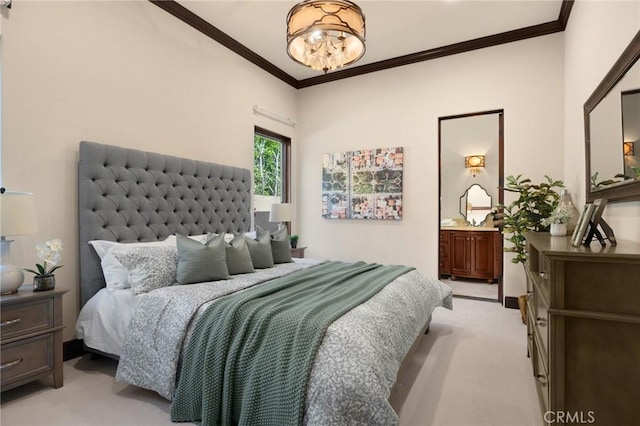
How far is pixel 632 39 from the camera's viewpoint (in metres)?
1.74

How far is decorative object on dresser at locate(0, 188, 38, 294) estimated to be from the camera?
1.97 meters

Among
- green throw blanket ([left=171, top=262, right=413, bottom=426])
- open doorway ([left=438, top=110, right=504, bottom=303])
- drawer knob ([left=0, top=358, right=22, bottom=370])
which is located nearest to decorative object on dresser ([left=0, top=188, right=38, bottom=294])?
drawer knob ([left=0, top=358, right=22, bottom=370])

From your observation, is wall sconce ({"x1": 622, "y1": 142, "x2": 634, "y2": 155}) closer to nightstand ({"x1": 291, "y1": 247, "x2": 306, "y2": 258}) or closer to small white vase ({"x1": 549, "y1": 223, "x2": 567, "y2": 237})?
small white vase ({"x1": 549, "y1": 223, "x2": 567, "y2": 237})

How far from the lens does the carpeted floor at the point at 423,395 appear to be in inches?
73.5

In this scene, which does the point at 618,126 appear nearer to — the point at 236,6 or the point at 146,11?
the point at 236,6

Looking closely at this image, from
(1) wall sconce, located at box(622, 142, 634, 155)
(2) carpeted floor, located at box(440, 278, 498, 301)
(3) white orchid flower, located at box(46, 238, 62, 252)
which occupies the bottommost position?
(2) carpeted floor, located at box(440, 278, 498, 301)

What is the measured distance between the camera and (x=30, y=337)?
2.04m

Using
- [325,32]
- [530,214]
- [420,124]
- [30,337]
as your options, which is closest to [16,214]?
[30,337]

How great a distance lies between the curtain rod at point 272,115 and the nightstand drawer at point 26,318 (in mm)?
3202

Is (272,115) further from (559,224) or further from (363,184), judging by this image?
(559,224)

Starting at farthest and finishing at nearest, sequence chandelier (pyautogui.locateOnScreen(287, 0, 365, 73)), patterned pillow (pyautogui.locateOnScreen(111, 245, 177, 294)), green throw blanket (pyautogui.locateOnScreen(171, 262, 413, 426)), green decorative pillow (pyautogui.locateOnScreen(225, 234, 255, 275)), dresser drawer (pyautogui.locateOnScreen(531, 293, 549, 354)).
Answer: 1. green decorative pillow (pyautogui.locateOnScreen(225, 234, 255, 275))
2. patterned pillow (pyautogui.locateOnScreen(111, 245, 177, 294))
3. chandelier (pyautogui.locateOnScreen(287, 0, 365, 73))
4. dresser drawer (pyautogui.locateOnScreen(531, 293, 549, 354))
5. green throw blanket (pyautogui.locateOnScreen(171, 262, 413, 426))

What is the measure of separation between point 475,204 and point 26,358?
6209 mm

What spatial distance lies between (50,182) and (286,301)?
6.69ft

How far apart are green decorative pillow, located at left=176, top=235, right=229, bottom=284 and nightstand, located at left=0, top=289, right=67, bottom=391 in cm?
75
